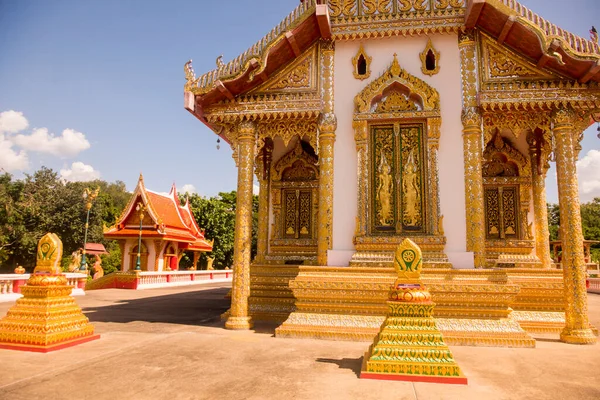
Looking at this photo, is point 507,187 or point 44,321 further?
point 507,187

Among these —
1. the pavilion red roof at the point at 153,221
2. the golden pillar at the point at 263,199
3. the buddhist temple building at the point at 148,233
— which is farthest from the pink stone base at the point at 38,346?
the pavilion red roof at the point at 153,221

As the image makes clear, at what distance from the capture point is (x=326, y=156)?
8203mm

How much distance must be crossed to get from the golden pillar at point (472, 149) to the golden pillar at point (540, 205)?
3.59 m

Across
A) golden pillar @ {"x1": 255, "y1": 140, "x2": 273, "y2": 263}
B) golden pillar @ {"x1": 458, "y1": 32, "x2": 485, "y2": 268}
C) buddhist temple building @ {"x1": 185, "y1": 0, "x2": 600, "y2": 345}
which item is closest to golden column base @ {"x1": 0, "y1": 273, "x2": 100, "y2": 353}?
buddhist temple building @ {"x1": 185, "y1": 0, "x2": 600, "y2": 345}

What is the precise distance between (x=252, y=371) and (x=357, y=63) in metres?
6.31

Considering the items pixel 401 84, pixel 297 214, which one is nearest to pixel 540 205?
pixel 401 84

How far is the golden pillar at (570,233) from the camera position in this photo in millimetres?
6879

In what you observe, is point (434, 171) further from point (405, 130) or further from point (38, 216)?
point (38, 216)

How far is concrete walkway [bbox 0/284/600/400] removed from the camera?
401 cm

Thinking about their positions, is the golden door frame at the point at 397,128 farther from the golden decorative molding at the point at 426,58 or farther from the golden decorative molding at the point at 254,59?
the golden decorative molding at the point at 254,59

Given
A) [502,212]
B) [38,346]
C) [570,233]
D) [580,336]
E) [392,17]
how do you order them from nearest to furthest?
[38,346], [580,336], [570,233], [392,17], [502,212]

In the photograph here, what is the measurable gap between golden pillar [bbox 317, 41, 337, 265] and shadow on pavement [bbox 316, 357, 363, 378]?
2608mm

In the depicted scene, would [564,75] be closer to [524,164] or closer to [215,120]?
[524,164]

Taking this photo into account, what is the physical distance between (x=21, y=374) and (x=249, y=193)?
4776 mm
